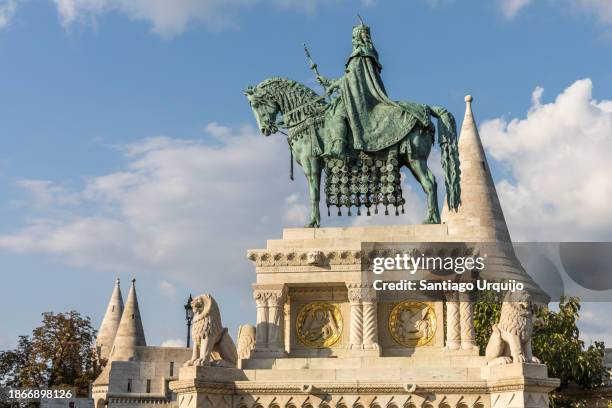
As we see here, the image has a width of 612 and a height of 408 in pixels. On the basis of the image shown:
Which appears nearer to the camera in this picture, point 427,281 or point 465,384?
point 465,384

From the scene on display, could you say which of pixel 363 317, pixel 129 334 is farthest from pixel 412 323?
pixel 129 334

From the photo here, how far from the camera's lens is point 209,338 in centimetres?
2033

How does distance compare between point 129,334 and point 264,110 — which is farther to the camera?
point 129,334

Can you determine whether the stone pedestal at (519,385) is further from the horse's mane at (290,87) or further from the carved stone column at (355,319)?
the horse's mane at (290,87)

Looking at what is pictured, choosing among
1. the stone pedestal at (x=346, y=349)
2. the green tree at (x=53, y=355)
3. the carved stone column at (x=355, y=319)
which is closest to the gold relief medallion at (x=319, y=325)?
the stone pedestal at (x=346, y=349)

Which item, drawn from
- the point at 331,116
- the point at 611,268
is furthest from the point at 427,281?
the point at 611,268

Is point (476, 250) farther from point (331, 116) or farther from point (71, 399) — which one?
point (71, 399)

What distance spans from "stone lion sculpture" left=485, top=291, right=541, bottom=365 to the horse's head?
7.70 metres

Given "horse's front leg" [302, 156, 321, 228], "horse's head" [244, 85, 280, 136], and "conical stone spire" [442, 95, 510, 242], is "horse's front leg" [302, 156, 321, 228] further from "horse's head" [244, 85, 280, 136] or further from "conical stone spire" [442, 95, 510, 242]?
"conical stone spire" [442, 95, 510, 242]

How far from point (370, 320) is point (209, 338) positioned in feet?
12.1

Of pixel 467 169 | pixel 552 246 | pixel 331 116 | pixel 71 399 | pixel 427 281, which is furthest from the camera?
pixel 71 399

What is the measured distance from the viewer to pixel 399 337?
70.1 feet

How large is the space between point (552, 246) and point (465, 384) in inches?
327

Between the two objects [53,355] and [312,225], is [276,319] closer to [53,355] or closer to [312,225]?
[312,225]
